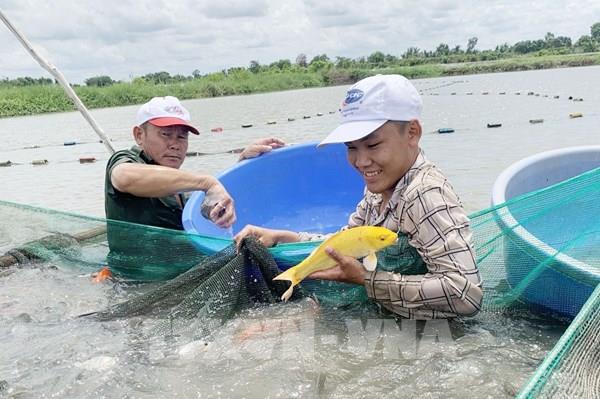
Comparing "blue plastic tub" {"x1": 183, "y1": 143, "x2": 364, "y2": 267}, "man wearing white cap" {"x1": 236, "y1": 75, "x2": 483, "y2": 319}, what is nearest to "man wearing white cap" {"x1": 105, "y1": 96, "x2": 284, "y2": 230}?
"blue plastic tub" {"x1": 183, "y1": 143, "x2": 364, "y2": 267}

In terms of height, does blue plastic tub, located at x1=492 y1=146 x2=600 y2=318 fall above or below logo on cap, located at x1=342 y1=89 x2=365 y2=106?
below

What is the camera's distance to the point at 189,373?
7.91 ft

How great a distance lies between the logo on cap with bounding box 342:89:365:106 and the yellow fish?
1.90ft

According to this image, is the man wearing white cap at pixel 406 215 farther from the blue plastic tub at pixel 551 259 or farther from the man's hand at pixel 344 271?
the blue plastic tub at pixel 551 259

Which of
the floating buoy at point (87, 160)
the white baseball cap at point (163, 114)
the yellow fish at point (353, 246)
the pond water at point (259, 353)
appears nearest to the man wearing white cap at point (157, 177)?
the white baseball cap at point (163, 114)

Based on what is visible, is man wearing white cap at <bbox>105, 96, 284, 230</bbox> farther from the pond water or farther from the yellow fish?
the yellow fish

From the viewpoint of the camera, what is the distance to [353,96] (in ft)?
7.98

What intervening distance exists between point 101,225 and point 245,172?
1.49 meters

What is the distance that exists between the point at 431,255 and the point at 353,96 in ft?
2.55

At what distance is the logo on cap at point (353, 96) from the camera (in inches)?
94.6

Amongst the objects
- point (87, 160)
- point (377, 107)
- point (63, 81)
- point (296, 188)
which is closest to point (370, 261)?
point (377, 107)

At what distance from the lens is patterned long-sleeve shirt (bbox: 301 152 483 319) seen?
2266mm

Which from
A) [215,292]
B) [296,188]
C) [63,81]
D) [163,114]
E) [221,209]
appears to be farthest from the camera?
[63,81]

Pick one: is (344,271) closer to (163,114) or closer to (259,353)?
(259,353)
